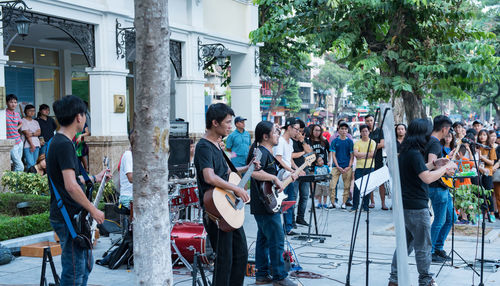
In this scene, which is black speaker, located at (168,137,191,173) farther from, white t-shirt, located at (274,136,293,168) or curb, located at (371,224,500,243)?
curb, located at (371,224,500,243)

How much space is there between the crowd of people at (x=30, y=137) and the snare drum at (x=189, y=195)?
491cm

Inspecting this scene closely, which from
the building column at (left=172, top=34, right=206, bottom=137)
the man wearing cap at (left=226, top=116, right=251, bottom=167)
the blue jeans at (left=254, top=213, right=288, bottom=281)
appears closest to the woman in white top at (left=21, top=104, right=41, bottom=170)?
the building column at (left=172, top=34, right=206, bottom=137)

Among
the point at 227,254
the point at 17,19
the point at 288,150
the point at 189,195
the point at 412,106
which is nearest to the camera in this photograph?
the point at 227,254

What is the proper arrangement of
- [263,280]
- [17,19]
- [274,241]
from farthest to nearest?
[17,19], [263,280], [274,241]

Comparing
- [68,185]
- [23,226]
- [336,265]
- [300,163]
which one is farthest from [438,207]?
[23,226]

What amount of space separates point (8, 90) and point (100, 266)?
1040 centimetres

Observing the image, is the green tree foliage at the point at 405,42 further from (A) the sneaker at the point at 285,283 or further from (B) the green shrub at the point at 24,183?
(B) the green shrub at the point at 24,183

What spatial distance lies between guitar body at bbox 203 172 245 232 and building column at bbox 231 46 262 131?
13.7 meters

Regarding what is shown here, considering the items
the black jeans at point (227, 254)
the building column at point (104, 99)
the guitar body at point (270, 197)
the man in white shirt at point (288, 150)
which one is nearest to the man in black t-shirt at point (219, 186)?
the black jeans at point (227, 254)

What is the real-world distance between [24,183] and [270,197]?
5.79 metres

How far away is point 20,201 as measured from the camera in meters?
10.2

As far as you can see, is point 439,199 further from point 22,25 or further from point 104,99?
point 104,99

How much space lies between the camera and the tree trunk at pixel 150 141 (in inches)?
161

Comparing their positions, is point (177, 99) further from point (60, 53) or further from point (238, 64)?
point (60, 53)
